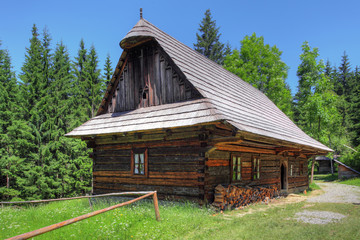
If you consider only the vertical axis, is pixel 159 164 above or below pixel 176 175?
above

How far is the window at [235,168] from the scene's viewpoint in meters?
10.0

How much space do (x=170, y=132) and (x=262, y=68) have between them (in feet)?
65.0

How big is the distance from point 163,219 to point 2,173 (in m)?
19.3

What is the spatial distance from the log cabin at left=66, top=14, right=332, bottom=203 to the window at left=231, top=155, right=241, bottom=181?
37 mm

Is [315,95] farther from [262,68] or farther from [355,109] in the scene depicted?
[355,109]

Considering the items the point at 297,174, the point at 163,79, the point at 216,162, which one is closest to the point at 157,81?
the point at 163,79

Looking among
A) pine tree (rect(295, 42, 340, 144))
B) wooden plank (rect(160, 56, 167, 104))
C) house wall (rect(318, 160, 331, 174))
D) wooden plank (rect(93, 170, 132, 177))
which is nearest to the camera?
wooden plank (rect(160, 56, 167, 104))

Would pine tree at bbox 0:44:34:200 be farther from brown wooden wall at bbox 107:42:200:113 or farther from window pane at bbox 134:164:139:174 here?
window pane at bbox 134:164:139:174

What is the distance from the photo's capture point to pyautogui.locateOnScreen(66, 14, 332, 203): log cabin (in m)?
8.62

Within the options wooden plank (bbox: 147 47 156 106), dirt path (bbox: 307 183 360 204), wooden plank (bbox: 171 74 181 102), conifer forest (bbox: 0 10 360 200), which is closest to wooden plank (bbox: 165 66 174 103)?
wooden plank (bbox: 171 74 181 102)

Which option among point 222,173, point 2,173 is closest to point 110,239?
point 222,173

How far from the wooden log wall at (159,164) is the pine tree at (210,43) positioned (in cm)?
2692

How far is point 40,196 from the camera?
1973 cm

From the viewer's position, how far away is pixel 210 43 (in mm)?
36594
